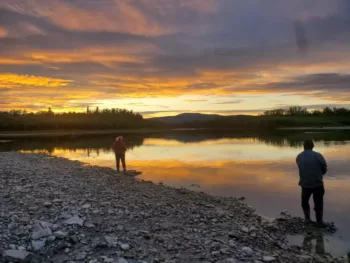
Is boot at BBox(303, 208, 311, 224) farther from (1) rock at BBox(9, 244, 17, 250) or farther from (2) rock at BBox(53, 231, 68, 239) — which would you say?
(1) rock at BBox(9, 244, 17, 250)

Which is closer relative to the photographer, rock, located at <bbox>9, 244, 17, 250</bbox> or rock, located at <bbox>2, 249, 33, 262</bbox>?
rock, located at <bbox>2, 249, 33, 262</bbox>

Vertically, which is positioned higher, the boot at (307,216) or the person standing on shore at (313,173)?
the person standing on shore at (313,173)

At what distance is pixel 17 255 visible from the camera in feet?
22.7

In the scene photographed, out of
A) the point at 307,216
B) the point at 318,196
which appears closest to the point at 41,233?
the point at 318,196

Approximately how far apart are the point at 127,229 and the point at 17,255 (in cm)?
286

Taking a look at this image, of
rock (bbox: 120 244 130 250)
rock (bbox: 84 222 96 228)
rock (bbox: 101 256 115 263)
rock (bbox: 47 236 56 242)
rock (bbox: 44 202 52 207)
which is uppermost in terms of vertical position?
rock (bbox: 44 202 52 207)

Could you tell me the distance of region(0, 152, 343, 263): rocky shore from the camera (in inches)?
295

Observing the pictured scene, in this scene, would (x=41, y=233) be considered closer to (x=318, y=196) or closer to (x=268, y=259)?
(x=268, y=259)

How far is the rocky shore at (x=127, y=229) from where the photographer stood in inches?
295

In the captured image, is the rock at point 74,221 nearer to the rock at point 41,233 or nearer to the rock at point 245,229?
the rock at point 41,233

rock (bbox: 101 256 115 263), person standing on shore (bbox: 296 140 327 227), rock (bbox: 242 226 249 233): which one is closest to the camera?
rock (bbox: 101 256 115 263)

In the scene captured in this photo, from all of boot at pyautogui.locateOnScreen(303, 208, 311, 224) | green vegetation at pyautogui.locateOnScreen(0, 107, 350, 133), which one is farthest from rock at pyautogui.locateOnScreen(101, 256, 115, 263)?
green vegetation at pyautogui.locateOnScreen(0, 107, 350, 133)

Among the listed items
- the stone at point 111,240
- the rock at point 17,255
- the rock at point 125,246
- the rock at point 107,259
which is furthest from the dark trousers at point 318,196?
the rock at point 17,255

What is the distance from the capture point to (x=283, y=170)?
26562 mm
